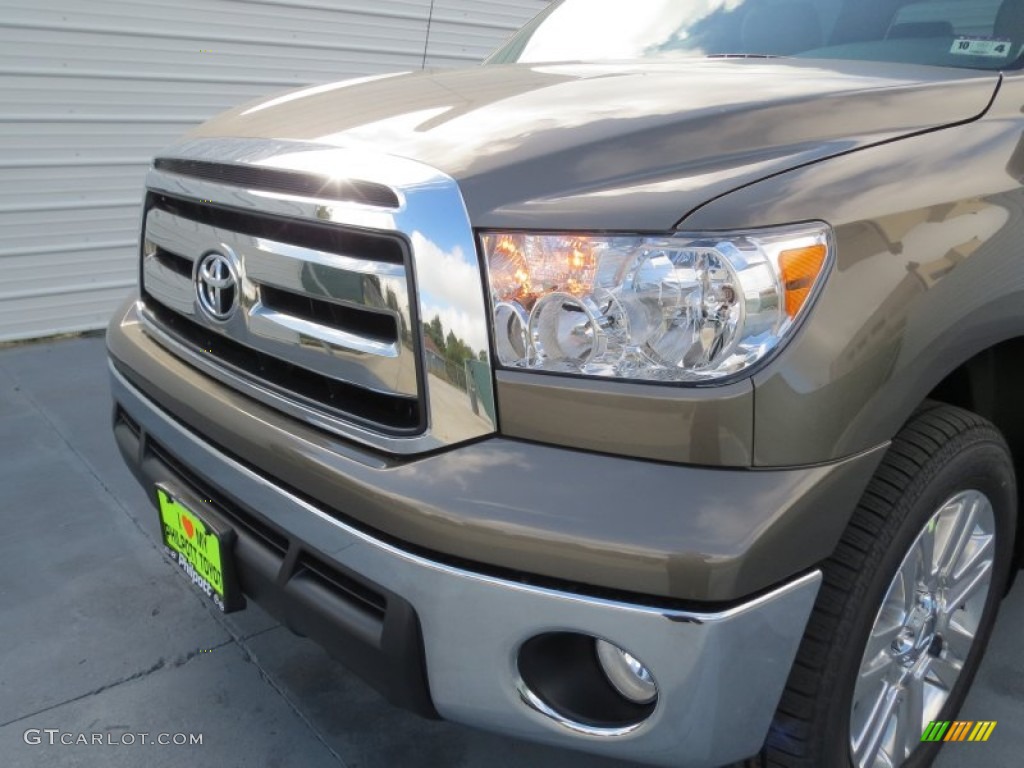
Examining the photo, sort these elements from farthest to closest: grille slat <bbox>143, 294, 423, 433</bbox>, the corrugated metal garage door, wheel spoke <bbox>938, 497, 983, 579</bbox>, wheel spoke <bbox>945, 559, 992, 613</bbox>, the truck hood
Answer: the corrugated metal garage door → wheel spoke <bbox>945, 559, 992, 613</bbox> → wheel spoke <bbox>938, 497, 983, 579</bbox> → grille slat <bbox>143, 294, 423, 433</bbox> → the truck hood

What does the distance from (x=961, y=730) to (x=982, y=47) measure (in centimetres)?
163

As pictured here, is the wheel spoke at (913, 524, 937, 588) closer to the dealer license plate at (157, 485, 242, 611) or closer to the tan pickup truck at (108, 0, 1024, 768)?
the tan pickup truck at (108, 0, 1024, 768)

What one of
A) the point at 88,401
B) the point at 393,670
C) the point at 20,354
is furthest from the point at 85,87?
the point at 393,670

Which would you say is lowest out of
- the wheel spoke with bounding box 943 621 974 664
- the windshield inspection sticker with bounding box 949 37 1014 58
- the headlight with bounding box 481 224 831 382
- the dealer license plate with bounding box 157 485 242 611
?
the wheel spoke with bounding box 943 621 974 664

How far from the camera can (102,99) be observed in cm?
538

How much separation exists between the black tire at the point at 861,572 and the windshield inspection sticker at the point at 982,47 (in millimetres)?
905

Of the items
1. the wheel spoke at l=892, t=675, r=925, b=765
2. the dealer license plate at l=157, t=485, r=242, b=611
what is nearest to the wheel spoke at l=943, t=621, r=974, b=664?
the wheel spoke at l=892, t=675, r=925, b=765

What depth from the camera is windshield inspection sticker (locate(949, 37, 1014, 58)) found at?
200 cm

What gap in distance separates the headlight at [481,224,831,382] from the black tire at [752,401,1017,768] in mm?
387

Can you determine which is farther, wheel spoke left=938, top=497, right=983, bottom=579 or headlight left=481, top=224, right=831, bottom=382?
wheel spoke left=938, top=497, right=983, bottom=579

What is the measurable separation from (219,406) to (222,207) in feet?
1.34

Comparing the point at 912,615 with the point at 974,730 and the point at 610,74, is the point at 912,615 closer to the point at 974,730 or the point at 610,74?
the point at 974,730

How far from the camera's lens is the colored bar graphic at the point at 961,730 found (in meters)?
1.97

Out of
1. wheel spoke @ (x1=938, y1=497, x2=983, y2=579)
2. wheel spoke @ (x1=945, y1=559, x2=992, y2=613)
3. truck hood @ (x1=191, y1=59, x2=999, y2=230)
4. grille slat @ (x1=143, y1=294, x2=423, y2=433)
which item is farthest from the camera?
wheel spoke @ (x1=945, y1=559, x2=992, y2=613)
